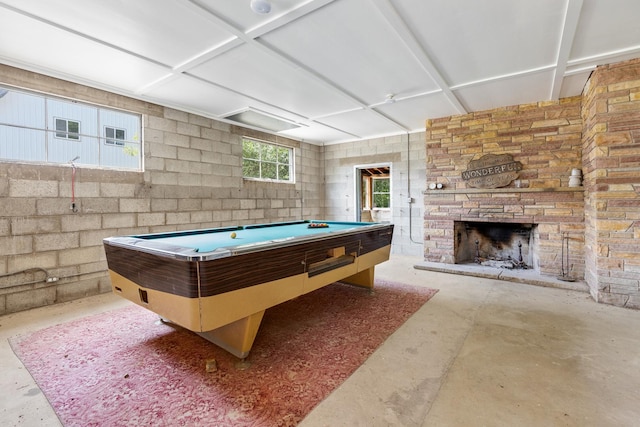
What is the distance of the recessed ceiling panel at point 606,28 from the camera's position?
2.05 meters

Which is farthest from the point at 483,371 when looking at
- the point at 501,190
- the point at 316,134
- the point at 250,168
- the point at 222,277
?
the point at 316,134

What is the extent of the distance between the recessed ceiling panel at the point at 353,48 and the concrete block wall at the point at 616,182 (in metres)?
1.80

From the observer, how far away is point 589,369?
1867mm

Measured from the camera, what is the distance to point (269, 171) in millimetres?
5715

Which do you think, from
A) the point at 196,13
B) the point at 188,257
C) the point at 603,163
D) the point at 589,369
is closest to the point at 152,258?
the point at 188,257

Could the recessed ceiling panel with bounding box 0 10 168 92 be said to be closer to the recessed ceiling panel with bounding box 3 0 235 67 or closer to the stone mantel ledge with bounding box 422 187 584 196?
the recessed ceiling panel with bounding box 3 0 235 67

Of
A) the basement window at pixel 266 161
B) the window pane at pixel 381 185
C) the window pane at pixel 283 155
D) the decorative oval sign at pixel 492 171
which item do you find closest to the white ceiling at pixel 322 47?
the decorative oval sign at pixel 492 171

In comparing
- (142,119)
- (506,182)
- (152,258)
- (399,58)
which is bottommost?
(152,258)

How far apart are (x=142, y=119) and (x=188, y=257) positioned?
10.3 feet

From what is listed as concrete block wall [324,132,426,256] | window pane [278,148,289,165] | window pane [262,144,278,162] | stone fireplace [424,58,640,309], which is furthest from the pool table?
window pane [278,148,289,165]

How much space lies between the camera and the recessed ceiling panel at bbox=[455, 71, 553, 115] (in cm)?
326

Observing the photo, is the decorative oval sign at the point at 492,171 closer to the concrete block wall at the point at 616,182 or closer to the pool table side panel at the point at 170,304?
the concrete block wall at the point at 616,182

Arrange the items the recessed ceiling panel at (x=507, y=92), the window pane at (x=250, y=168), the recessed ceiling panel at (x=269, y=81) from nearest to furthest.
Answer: the recessed ceiling panel at (x=269, y=81) < the recessed ceiling panel at (x=507, y=92) < the window pane at (x=250, y=168)

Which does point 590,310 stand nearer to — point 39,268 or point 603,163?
point 603,163
